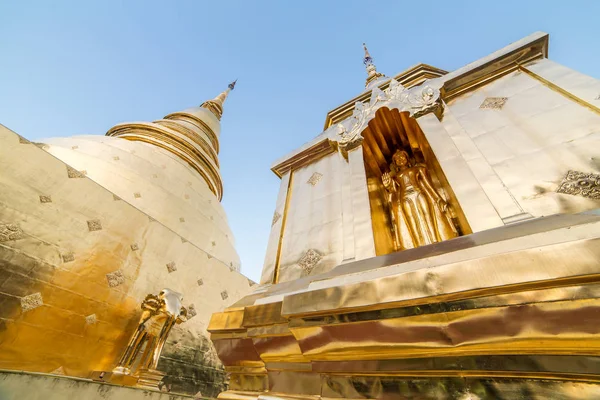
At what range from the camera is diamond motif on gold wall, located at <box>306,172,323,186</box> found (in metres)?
4.29

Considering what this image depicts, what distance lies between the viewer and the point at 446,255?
162 centimetres

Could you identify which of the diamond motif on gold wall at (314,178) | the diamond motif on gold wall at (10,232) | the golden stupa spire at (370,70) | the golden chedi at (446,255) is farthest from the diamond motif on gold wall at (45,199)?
the golden stupa spire at (370,70)

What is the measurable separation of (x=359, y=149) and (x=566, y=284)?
9.74ft

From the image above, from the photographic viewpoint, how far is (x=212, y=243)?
11.9 m

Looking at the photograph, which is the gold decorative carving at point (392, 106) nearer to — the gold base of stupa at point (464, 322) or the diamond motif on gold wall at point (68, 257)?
the gold base of stupa at point (464, 322)

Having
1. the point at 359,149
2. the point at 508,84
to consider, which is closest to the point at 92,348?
the point at 359,149

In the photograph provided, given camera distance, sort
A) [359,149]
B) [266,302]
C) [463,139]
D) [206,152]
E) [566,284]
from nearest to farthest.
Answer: [566,284] < [266,302] < [463,139] < [359,149] < [206,152]

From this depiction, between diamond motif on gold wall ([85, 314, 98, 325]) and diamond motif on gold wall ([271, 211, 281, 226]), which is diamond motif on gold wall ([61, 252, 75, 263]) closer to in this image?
diamond motif on gold wall ([85, 314, 98, 325])

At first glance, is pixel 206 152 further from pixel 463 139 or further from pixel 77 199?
pixel 463 139

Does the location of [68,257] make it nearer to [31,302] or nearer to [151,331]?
[31,302]

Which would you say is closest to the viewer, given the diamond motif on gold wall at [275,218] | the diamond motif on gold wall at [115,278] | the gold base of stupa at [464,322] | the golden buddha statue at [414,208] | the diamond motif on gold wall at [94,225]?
the gold base of stupa at [464,322]

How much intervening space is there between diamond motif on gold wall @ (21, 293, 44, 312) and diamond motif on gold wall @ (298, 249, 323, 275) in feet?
21.2

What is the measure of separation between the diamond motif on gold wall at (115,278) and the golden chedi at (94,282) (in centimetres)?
3

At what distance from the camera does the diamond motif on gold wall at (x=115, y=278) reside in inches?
268
